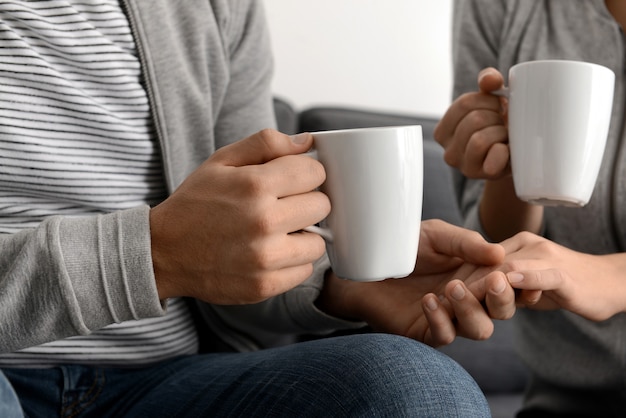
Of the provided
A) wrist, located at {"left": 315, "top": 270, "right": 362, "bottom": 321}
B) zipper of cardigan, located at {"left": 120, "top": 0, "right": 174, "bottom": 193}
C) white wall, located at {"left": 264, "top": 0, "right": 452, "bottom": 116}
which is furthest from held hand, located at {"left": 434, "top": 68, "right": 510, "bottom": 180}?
white wall, located at {"left": 264, "top": 0, "right": 452, "bottom": 116}

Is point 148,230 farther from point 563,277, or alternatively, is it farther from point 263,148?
point 563,277

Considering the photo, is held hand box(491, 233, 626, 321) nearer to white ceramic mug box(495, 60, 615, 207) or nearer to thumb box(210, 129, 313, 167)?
white ceramic mug box(495, 60, 615, 207)

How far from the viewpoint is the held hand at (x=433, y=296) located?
0.74 metres

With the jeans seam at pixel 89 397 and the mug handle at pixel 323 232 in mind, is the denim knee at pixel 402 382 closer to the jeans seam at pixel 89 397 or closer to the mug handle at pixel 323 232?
the mug handle at pixel 323 232

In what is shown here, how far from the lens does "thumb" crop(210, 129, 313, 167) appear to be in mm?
636

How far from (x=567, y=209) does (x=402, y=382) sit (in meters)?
0.53

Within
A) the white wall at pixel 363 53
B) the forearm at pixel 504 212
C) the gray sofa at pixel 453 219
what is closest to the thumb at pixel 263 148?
the forearm at pixel 504 212

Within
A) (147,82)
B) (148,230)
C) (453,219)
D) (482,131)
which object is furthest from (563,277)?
(453,219)

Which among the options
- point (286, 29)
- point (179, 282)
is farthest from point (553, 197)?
point (286, 29)

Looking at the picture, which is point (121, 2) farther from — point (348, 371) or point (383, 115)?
point (383, 115)

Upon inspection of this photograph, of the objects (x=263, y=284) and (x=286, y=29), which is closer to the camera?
(x=263, y=284)

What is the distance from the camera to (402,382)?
64cm

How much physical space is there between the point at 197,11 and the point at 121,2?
0.10m

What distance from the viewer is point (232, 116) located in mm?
1043
